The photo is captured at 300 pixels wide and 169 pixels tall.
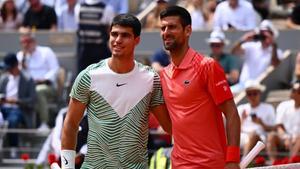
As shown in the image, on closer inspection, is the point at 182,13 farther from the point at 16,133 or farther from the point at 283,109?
the point at 16,133

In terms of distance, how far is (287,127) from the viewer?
47.4 feet

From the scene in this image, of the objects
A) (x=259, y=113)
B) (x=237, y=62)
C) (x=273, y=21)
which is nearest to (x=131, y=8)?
(x=273, y=21)

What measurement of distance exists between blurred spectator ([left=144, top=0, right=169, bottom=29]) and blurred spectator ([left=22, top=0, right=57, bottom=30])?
62.6 inches

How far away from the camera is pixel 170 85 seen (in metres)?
7.73

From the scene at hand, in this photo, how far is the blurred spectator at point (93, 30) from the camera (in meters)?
16.7

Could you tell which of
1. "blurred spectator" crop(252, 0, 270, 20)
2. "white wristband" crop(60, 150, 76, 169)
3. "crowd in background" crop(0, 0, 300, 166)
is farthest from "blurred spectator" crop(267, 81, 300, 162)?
"white wristband" crop(60, 150, 76, 169)

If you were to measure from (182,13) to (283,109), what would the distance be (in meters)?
7.06

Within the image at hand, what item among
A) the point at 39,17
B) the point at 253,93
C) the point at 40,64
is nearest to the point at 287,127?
the point at 253,93

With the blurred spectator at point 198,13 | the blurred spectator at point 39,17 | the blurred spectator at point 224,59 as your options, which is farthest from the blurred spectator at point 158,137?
the blurred spectator at point 39,17

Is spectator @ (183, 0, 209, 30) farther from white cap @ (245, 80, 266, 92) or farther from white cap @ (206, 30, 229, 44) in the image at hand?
white cap @ (245, 80, 266, 92)

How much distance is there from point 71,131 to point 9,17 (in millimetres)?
12012

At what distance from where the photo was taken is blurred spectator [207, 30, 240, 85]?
16.0 m

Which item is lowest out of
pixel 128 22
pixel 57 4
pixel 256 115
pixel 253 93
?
pixel 256 115

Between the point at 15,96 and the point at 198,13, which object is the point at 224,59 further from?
the point at 15,96
